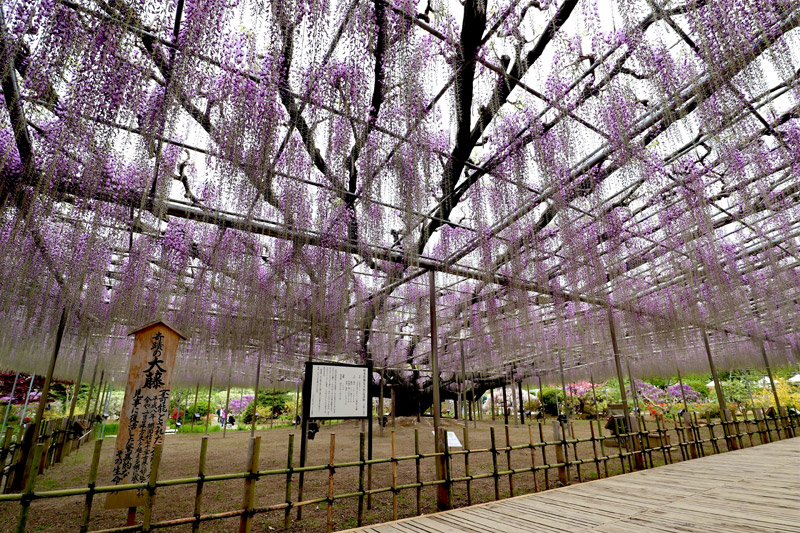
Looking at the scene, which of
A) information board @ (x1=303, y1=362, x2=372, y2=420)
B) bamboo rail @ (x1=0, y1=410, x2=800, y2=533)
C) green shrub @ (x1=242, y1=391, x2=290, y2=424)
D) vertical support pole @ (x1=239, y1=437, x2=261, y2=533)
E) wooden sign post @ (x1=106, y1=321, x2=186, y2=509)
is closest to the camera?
bamboo rail @ (x1=0, y1=410, x2=800, y2=533)

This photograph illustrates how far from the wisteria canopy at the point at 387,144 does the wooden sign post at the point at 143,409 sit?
1.47 meters

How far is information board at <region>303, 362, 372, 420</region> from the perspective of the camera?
4594mm

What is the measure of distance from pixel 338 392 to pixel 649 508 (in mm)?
3423

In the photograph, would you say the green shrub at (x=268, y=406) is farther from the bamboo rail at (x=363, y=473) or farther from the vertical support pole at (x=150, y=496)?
the vertical support pole at (x=150, y=496)

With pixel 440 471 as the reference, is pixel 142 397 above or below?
above

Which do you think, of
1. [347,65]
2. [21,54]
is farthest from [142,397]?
[347,65]

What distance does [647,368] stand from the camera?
16703 mm

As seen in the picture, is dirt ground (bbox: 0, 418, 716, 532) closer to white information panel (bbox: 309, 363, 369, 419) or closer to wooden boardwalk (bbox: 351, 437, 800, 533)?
wooden boardwalk (bbox: 351, 437, 800, 533)

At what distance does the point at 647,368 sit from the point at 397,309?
1336cm

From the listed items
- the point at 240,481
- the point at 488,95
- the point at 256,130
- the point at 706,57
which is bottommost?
the point at 240,481

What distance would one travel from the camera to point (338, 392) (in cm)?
478

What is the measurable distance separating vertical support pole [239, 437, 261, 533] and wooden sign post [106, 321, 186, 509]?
0.74 meters

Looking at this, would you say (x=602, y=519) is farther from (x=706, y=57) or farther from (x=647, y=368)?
(x=647, y=368)

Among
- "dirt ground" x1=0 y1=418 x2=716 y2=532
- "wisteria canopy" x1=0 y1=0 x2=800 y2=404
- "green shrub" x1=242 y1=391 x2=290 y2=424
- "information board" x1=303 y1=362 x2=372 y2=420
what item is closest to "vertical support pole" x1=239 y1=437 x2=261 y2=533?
"dirt ground" x1=0 y1=418 x2=716 y2=532
